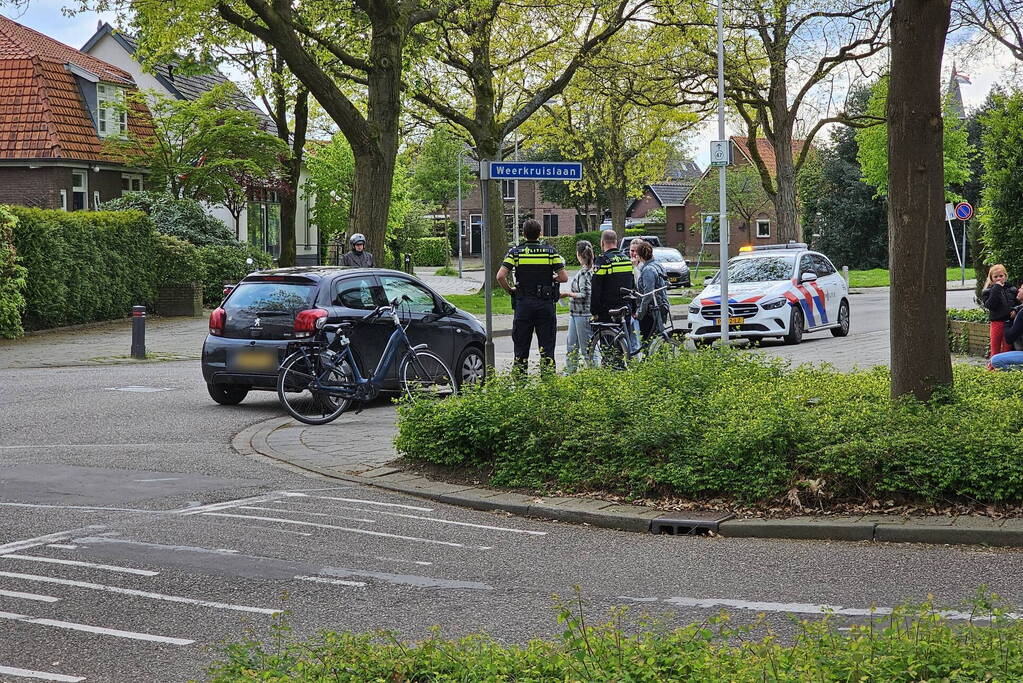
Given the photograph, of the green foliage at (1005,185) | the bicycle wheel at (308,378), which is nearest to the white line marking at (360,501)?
the bicycle wheel at (308,378)

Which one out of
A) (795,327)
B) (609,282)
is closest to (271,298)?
(609,282)

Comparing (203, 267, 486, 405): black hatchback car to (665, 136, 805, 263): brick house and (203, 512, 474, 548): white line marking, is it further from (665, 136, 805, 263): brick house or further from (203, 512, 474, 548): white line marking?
(665, 136, 805, 263): brick house

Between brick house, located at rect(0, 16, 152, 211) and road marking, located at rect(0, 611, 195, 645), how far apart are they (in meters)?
30.9

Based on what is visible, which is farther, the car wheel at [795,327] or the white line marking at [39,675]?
the car wheel at [795,327]

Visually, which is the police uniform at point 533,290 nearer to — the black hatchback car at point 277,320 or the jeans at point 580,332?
the black hatchback car at point 277,320

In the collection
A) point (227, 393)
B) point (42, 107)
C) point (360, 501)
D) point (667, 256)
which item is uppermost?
point (42, 107)

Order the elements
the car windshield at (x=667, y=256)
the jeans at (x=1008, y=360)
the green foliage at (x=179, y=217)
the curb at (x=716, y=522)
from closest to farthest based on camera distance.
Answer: the curb at (x=716, y=522), the jeans at (x=1008, y=360), the green foliage at (x=179, y=217), the car windshield at (x=667, y=256)

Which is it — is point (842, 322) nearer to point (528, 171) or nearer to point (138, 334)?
point (138, 334)

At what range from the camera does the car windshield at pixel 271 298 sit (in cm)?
1338

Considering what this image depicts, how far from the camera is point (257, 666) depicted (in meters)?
4.17

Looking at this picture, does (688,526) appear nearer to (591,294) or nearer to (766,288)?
(591,294)

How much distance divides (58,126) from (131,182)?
3.76 meters

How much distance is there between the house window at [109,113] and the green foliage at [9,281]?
49.8 ft

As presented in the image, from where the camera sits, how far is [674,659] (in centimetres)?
409
